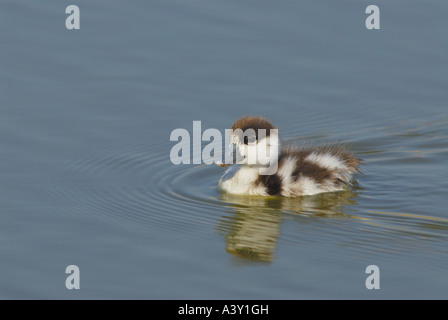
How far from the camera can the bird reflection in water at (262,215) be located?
666 cm

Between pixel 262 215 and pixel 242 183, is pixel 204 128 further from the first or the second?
pixel 262 215

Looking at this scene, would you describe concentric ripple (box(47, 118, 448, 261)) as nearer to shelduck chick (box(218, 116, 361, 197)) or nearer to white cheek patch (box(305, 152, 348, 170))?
shelduck chick (box(218, 116, 361, 197))

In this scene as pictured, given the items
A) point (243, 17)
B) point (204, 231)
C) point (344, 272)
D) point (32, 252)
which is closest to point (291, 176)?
point (204, 231)

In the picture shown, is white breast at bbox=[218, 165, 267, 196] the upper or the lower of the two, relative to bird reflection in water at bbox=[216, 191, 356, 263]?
upper

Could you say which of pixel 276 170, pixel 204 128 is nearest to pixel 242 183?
pixel 276 170

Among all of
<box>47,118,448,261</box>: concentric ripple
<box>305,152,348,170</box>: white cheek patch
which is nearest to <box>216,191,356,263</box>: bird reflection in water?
<box>47,118,448,261</box>: concentric ripple

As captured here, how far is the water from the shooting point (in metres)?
6.18

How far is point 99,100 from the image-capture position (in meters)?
9.25

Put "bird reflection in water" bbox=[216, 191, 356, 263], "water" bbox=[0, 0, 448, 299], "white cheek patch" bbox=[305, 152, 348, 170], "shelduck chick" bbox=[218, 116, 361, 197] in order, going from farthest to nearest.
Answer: "white cheek patch" bbox=[305, 152, 348, 170] < "shelduck chick" bbox=[218, 116, 361, 197] < "bird reflection in water" bbox=[216, 191, 356, 263] < "water" bbox=[0, 0, 448, 299]

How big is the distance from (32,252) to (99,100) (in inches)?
120

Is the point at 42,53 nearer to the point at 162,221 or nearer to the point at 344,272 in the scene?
the point at 162,221

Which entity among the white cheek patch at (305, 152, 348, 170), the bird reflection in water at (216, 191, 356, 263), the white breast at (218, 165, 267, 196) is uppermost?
the white cheek patch at (305, 152, 348, 170)

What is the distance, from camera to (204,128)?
8.92 meters

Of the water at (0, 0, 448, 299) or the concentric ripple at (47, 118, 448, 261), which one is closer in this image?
the water at (0, 0, 448, 299)
